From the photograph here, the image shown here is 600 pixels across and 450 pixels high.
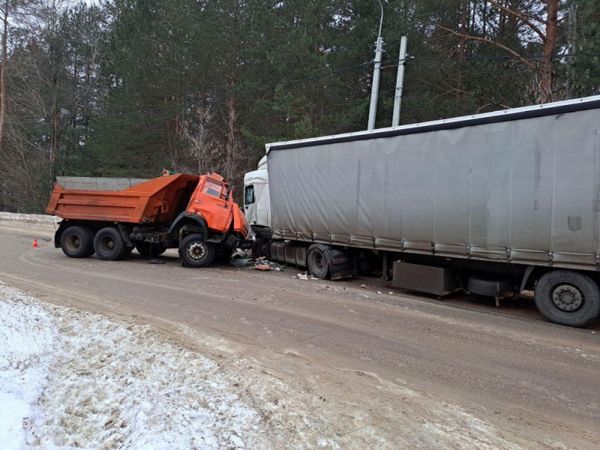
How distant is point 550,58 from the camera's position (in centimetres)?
1434

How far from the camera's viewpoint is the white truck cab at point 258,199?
13594 mm

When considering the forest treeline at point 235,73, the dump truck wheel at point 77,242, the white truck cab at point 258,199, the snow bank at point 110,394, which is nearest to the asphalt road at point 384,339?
the snow bank at point 110,394

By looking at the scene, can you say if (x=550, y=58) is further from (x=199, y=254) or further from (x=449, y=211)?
(x=199, y=254)

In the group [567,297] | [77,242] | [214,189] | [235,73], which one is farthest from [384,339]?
[235,73]

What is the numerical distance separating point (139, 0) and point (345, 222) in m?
23.2

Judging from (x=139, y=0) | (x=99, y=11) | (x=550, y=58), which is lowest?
(x=550, y=58)

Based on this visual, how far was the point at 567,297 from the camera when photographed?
22.2 ft

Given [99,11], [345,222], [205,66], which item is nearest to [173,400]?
[345,222]

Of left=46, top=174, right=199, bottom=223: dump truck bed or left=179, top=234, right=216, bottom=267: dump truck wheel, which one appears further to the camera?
left=46, top=174, right=199, bottom=223: dump truck bed

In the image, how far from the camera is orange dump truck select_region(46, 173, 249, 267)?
451 inches

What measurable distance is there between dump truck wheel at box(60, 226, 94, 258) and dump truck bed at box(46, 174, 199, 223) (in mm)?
409

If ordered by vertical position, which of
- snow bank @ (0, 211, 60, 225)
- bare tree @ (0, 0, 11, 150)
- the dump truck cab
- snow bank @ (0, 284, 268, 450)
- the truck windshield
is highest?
bare tree @ (0, 0, 11, 150)

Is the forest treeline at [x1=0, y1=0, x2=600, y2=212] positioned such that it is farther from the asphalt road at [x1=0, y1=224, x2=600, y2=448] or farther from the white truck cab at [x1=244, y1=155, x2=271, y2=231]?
the asphalt road at [x1=0, y1=224, x2=600, y2=448]

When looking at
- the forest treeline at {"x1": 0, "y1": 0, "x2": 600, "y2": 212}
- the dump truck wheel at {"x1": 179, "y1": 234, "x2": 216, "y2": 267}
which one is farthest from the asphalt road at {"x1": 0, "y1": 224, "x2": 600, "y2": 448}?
the forest treeline at {"x1": 0, "y1": 0, "x2": 600, "y2": 212}
